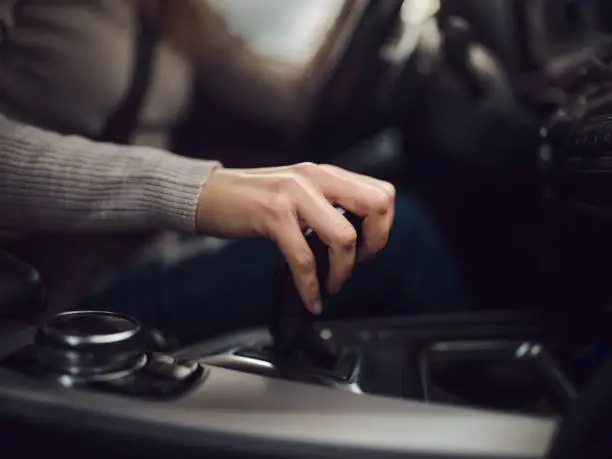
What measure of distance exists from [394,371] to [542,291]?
237mm

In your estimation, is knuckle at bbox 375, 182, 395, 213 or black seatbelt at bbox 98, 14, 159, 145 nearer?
knuckle at bbox 375, 182, 395, 213

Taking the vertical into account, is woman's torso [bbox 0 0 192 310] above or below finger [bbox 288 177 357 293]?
above

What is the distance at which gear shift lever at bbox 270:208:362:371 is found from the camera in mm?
475

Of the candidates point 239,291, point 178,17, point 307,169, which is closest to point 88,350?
point 307,169

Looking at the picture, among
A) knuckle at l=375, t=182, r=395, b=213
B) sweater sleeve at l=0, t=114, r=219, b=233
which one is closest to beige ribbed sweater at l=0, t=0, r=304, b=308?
sweater sleeve at l=0, t=114, r=219, b=233

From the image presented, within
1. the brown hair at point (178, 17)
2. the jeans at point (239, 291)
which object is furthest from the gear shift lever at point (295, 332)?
the brown hair at point (178, 17)

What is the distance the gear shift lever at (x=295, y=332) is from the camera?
1.56 feet

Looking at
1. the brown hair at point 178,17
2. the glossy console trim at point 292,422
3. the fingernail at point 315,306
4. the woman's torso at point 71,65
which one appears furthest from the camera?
the brown hair at point 178,17

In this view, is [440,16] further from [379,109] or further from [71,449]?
[71,449]

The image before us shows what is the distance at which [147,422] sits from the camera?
39cm

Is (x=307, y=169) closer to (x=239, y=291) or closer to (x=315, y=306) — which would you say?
(x=315, y=306)

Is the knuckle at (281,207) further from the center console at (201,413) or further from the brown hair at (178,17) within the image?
the brown hair at (178,17)

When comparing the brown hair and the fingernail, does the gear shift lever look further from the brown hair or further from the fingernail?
the brown hair

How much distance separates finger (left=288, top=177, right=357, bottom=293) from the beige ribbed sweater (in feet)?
0.23
